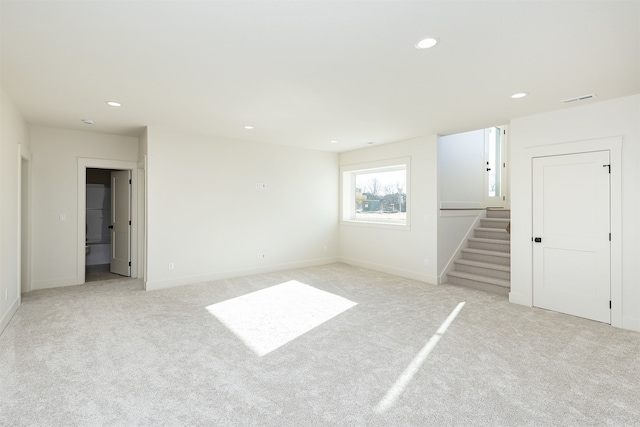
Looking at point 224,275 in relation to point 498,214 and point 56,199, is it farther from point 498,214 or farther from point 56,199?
point 498,214

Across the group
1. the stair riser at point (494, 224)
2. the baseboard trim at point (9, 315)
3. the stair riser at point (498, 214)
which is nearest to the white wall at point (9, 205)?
the baseboard trim at point (9, 315)

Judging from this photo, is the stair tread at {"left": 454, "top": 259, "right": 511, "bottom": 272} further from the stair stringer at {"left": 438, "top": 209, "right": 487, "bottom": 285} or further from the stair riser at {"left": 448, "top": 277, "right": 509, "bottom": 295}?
the stair riser at {"left": 448, "top": 277, "right": 509, "bottom": 295}

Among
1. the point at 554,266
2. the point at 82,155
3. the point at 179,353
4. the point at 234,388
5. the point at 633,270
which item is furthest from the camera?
the point at 82,155

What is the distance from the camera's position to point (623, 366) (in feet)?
8.89

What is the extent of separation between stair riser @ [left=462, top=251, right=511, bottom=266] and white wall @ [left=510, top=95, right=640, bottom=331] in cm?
Result: 85

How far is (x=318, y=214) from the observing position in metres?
7.10

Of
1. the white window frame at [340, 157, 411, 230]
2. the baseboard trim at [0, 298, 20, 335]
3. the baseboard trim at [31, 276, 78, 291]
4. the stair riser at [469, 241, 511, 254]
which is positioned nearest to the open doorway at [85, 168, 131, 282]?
the baseboard trim at [31, 276, 78, 291]

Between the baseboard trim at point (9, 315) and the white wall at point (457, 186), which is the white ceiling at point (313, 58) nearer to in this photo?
the white wall at point (457, 186)

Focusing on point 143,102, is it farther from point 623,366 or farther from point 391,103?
point 623,366

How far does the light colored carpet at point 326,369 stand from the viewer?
2.09 meters

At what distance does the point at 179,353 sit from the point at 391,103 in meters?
3.32

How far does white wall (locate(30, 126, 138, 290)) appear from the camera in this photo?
500cm

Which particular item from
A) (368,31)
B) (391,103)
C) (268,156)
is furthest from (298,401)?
(268,156)

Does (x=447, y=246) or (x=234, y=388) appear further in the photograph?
(x=447, y=246)
